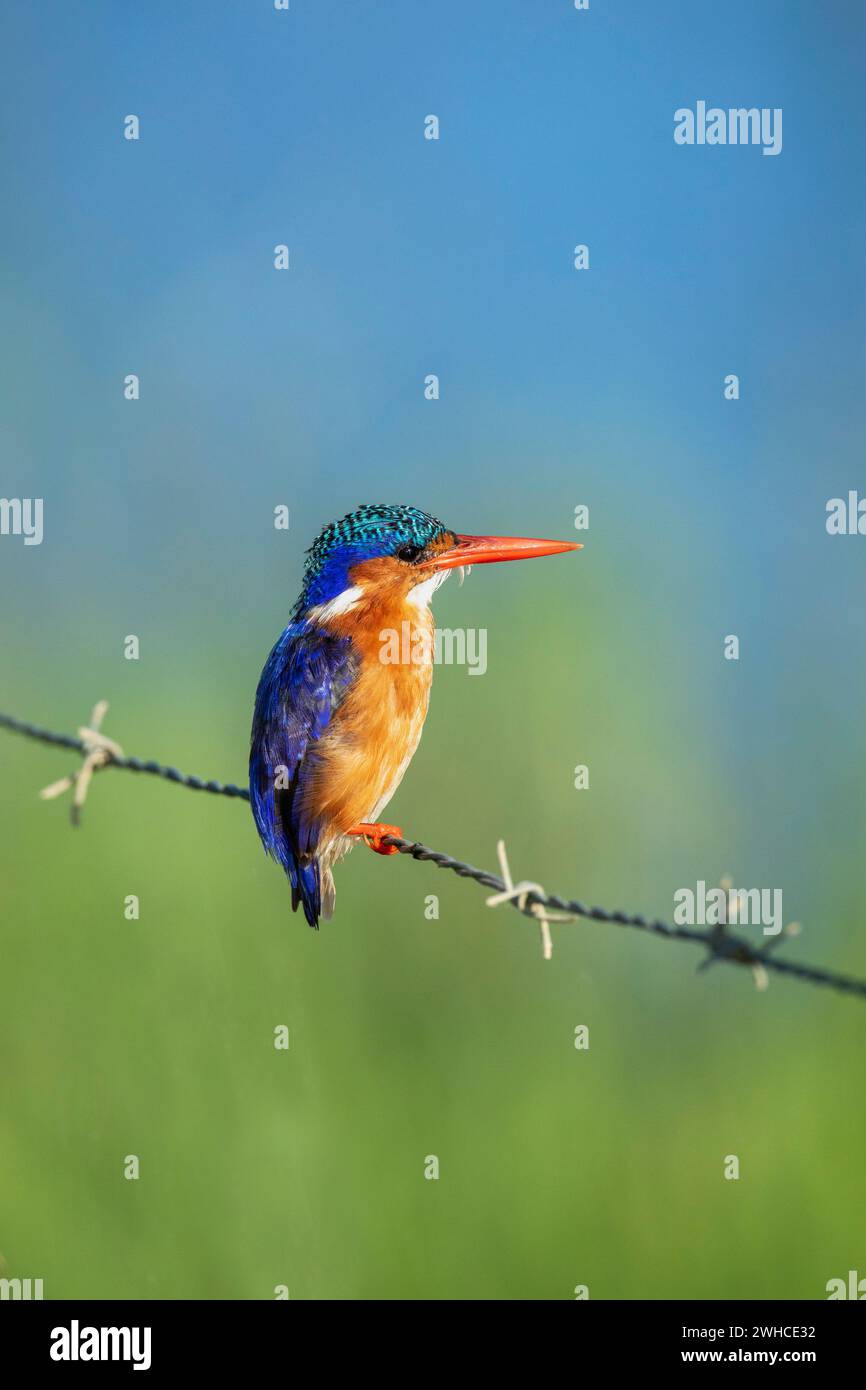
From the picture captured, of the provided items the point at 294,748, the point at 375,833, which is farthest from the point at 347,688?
the point at 375,833

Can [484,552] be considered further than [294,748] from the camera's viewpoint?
Yes

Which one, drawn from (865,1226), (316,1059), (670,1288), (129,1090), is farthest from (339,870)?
(865,1226)

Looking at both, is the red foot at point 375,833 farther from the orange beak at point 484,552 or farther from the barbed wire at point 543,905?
the orange beak at point 484,552

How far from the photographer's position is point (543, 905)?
2529 millimetres

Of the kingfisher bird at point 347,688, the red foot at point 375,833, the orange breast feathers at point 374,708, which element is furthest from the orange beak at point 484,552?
the red foot at point 375,833

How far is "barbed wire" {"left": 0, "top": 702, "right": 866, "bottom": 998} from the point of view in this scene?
2.32 m

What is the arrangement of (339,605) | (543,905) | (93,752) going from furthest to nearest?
(339,605), (93,752), (543,905)

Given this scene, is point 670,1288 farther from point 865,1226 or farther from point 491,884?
point 491,884

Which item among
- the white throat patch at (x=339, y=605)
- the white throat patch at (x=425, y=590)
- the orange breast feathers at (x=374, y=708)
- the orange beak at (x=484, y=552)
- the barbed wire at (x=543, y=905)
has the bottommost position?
the barbed wire at (x=543, y=905)

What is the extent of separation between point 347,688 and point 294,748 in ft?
0.62

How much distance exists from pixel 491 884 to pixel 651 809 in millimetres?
3009

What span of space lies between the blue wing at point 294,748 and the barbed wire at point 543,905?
0.94ft

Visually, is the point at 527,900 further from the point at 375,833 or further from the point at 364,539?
the point at 364,539

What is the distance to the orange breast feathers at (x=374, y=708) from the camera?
314 cm
